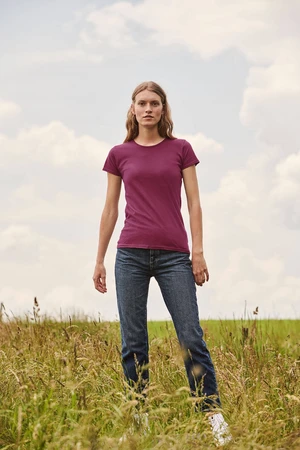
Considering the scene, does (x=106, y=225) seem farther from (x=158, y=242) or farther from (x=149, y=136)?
(x=149, y=136)

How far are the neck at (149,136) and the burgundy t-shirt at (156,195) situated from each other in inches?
3.2

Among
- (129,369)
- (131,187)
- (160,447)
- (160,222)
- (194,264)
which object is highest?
(131,187)

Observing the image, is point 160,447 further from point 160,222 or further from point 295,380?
point 295,380

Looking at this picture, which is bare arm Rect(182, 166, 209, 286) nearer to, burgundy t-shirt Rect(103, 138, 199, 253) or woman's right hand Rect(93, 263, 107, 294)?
burgundy t-shirt Rect(103, 138, 199, 253)

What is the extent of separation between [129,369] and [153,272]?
0.81 metres

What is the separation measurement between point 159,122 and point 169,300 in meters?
1.43

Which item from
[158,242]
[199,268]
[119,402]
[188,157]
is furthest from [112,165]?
[119,402]

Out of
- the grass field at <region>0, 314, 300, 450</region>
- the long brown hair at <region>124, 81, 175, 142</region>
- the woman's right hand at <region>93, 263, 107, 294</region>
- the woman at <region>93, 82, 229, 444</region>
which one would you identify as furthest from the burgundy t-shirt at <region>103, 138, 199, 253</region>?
the grass field at <region>0, 314, 300, 450</region>

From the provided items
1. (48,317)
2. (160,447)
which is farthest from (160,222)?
(48,317)

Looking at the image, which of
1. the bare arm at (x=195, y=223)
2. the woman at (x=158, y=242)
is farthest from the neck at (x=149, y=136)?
the bare arm at (x=195, y=223)

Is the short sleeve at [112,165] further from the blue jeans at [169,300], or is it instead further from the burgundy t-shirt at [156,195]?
the blue jeans at [169,300]

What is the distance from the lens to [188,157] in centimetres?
481

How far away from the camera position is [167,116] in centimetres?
500

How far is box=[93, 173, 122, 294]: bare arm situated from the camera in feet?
16.6
